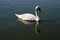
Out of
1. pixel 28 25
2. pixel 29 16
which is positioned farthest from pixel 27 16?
pixel 28 25

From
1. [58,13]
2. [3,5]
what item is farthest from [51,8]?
[3,5]

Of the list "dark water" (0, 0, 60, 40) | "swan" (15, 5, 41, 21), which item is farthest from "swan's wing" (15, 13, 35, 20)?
"dark water" (0, 0, 60, 40)

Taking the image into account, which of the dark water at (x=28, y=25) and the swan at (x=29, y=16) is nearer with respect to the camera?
the dark water at (x=28, y=25)

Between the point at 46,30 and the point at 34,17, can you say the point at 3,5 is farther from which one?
the point at 46,30

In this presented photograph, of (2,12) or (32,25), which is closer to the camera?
(32,25)

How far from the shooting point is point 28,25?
41.5 feet

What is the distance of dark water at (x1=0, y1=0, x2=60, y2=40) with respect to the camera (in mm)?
11062

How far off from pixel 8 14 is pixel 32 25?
236cm

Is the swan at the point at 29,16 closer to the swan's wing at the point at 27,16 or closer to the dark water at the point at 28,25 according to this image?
the swan's wing at the point at 27,16

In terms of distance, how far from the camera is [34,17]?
44.1 ft

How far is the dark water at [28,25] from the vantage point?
36.3ft

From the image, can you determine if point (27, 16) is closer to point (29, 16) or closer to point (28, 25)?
point (29, 16)

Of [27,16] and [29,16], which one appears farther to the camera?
[27,16]

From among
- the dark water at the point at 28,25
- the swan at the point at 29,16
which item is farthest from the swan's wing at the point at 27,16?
the dark water at the point at 28,25
